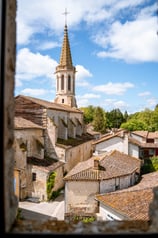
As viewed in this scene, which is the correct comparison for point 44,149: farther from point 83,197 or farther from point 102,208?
point 102,208

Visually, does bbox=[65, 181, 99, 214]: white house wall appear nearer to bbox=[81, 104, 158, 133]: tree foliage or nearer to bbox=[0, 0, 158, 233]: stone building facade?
bbox=[0, 0, 158, 233]: stone building facade

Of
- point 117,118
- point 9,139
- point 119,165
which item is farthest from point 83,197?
point 117,118

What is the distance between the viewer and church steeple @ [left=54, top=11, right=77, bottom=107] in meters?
45.8

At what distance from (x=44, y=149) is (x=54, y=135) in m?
1.88

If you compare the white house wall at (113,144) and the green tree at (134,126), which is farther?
the green tree at (134,126)

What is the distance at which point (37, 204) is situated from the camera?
20.8 meters

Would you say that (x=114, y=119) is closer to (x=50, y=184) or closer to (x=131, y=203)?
(x=50, y=184)

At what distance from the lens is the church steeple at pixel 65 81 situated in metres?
45.8

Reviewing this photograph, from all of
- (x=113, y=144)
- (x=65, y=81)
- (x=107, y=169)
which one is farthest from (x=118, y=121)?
(x=107, y=169)

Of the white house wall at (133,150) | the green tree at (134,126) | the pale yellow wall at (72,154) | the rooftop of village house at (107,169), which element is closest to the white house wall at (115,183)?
the rooftop of village house at (107,169)

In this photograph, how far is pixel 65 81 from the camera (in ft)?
151

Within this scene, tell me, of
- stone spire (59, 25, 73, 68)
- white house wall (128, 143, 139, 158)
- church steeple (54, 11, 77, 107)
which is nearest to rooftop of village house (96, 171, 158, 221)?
white house wall (128, 143, 139, 158)

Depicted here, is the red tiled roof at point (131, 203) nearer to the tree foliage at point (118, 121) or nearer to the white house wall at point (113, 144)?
the white house wall at point (113, 144)

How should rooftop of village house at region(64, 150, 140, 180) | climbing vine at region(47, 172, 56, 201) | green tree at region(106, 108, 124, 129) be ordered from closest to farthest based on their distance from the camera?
rooftop of village house at region(64, 150, 140, 180), climbing vine at region(47, 172, 56, 201), green tree at region(106, 108, 124, 129)
